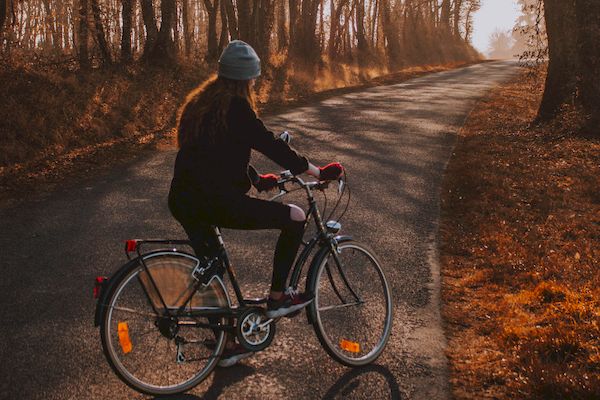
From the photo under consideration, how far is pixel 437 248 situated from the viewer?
7.47 m

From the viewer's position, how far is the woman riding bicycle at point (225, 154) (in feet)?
12.3

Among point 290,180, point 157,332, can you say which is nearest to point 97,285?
point 157,332

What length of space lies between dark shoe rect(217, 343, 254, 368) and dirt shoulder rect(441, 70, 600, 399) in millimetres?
1486

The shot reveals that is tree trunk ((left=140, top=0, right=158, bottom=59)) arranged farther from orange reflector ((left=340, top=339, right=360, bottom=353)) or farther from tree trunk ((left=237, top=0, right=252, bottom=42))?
orange reflector ((left=340, top=339, right=360, bottom=353))

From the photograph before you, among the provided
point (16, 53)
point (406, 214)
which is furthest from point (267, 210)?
point (16, 53)

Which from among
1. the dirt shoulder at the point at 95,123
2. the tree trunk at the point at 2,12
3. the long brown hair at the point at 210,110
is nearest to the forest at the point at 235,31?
the tree trunk at the point at 2,12

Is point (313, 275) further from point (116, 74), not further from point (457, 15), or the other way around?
point (457, 15)

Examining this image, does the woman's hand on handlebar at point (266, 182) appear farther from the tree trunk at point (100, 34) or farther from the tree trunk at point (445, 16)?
the tree trunk at point (445, 16)

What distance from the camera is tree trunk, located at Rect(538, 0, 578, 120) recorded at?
15680 mm

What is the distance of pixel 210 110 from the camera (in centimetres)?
373

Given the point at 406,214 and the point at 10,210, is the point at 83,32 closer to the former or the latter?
the point at 10,210

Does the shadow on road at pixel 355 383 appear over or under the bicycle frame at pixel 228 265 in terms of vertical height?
under

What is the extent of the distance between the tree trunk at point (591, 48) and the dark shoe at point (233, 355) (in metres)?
12.0

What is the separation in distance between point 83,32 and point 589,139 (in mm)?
14879
